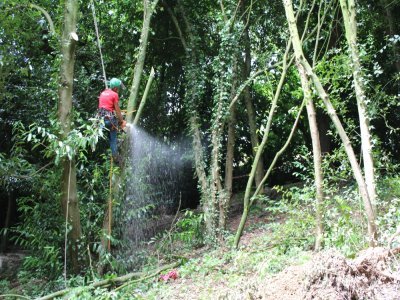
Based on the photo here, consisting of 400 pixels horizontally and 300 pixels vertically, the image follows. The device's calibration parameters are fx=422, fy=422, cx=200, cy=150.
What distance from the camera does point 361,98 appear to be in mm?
4621

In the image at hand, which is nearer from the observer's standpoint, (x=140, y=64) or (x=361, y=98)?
(x=361, y=98)

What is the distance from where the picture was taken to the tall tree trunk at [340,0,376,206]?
4.35m

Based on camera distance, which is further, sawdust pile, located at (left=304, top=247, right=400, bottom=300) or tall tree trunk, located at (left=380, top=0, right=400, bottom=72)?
tall tree trunk, located at (left=380, top=0, right=400, bottom=72)

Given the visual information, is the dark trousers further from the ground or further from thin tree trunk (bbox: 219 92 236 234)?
the ground

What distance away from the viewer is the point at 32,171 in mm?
6340

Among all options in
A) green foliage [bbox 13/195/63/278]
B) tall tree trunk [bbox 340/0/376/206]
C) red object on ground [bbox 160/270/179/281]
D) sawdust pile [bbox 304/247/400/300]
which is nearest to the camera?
sawdust pile [bbox 304/247/400/300]

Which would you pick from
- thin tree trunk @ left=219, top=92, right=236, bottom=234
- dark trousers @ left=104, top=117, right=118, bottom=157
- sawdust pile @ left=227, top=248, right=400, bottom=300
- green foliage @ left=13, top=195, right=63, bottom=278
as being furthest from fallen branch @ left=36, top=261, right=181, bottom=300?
sawdust pile @ left=227, top=248, right=400, bottom=300

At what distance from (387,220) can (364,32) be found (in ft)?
23.4

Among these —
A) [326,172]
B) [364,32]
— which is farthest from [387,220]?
[364,32]

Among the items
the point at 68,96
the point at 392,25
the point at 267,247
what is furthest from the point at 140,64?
the point at 392,25

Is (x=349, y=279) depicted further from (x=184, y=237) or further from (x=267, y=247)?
(x=184, y=237)

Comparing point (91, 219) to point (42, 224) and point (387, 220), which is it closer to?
point (42, 224)

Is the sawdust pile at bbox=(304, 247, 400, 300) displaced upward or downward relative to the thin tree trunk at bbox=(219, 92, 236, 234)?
downward

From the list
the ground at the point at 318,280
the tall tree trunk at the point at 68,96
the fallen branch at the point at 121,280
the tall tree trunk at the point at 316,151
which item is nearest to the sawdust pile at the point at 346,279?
the ground at the point at 318,280
